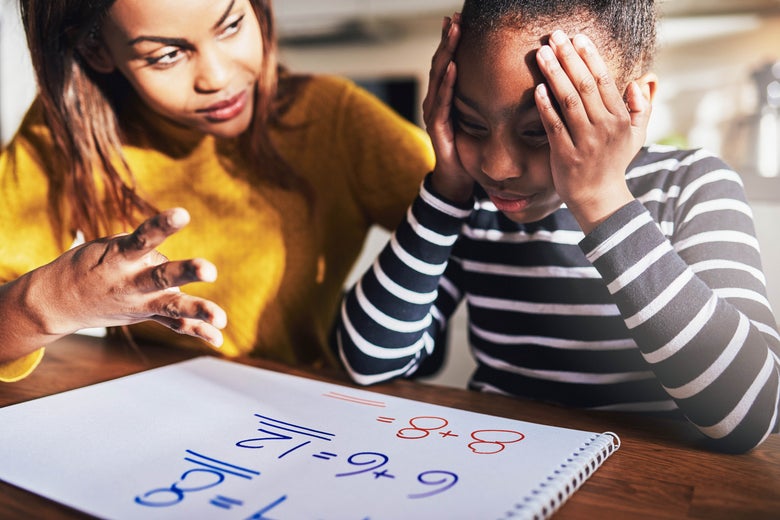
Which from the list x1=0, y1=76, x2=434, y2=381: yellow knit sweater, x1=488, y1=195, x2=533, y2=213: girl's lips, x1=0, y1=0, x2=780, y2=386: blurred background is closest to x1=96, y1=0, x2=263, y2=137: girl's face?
x1=0, y1=76, x2=434, y2=381: yellow knit sweater

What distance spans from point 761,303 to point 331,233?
0.54 metres

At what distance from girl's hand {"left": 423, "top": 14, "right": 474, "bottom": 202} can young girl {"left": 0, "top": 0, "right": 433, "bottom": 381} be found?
0.16m

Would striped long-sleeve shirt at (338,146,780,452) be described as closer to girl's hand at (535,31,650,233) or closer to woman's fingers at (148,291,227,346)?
girl's hand at (535,31,650,233)

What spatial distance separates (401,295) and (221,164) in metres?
0.36

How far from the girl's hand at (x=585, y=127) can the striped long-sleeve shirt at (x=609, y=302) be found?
0.07ft

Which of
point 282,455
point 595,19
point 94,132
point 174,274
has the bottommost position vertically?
point 282,455

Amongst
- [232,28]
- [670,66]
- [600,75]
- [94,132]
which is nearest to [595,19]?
[600,75]

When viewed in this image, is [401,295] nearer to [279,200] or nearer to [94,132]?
[279,200]

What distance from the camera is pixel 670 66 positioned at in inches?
91.1

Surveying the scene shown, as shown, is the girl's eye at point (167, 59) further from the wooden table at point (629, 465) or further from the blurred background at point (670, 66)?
the blurred background at point (670, 66)

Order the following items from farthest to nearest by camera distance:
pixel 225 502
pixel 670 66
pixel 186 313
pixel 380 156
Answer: pixel 670 66 < pixel 380 156 < pixel 186 313 < pixel 225 502

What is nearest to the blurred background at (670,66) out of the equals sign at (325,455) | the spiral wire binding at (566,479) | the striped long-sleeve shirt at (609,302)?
the striped long-sleeve shirt at (609,302)

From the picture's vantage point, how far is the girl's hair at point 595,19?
53cm

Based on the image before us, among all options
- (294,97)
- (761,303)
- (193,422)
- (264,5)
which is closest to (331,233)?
(294,97)
